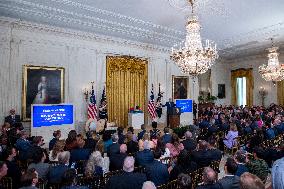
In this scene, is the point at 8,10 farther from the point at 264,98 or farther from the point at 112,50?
the point at 264,98

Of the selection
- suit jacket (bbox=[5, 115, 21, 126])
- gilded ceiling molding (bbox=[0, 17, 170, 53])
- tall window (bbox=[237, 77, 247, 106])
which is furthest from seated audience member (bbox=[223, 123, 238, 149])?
tall window (bbox=[237, 77, 247, 106])

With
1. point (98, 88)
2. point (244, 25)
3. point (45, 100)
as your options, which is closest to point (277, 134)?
point (244, 25)

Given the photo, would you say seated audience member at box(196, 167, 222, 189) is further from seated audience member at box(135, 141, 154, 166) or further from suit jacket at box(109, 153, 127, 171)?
suit jacket at box(109, 153, 127, 171)

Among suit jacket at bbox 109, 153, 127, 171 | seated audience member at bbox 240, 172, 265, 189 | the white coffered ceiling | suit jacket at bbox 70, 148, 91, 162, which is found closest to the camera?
seated audience member at bbox 240, 172, 265, 189

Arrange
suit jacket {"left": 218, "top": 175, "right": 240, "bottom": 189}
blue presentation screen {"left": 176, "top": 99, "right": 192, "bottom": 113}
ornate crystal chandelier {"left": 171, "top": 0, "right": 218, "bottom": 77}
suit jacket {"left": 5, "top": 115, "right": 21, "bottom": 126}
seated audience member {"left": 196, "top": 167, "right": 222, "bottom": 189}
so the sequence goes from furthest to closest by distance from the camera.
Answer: blue presentation screen {"left": 176, "top": 99, "right": 192, "bottom": 113} < suit jacket {"left": 5, "top": 115, "right": 21, "bottom": 126} < ornate crystal chandelier {"left": 171, "top": 0, "right": 218, "bottom": 77} < suit jacket {"left": 218, "top": 175, "right": 240, "bottom": 189} < seated audience member {"left": 196, "top": 167, "right": 222, "bottom": 189}

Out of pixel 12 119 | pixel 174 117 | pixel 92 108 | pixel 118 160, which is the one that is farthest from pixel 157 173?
pixel 174 117

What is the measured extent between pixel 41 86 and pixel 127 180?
327 inches

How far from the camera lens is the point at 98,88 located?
12.8 m

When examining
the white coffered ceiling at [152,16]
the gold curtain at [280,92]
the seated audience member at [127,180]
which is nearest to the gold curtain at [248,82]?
the gold curtain at [280,92]

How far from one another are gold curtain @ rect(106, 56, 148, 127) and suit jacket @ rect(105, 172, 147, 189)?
9600mm

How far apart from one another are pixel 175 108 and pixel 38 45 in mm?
7944

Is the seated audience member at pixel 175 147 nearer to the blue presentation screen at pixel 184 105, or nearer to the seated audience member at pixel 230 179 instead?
the seated audience member at pixel 230 179

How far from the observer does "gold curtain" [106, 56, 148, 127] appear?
13422 millimetres

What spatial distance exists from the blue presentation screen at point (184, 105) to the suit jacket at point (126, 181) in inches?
481
